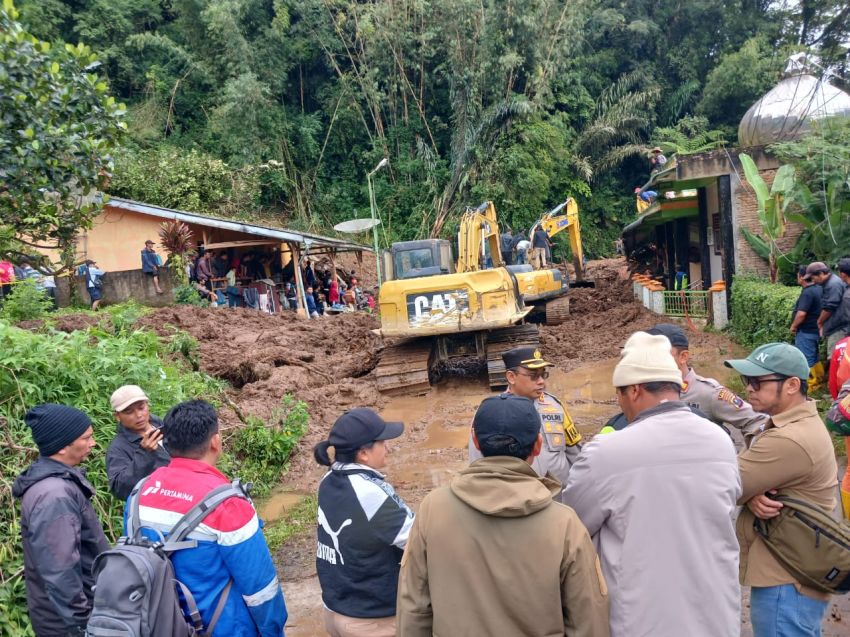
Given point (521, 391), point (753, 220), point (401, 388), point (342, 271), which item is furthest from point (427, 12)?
point (521, 391)

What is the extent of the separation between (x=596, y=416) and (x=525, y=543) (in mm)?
7588

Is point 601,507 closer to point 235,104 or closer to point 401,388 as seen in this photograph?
point 401,388

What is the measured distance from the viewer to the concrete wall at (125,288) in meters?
15.6

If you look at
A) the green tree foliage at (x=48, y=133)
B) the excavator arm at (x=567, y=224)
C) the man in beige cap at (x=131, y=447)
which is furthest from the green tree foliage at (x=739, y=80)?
the man in beige cap at (x=131, y=447)

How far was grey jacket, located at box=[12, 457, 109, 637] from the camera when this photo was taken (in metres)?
2.95

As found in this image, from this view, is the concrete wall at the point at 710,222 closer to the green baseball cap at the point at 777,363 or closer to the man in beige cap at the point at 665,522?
the green baseball cap at the point at 777,363

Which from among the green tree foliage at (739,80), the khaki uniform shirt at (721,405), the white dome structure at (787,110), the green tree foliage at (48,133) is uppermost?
the green tree foliage at (739,80)

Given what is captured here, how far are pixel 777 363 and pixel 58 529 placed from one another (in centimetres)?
303

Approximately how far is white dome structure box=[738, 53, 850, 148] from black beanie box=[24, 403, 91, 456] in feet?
43.9

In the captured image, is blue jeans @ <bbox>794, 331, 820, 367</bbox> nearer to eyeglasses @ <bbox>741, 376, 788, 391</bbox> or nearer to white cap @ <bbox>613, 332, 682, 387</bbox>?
eyeglasses @ <bbox>741, 376, 788, 391</bbox>

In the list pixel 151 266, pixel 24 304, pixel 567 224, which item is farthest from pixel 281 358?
pixel 567 224

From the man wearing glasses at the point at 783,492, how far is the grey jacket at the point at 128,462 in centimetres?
293

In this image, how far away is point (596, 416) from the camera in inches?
370

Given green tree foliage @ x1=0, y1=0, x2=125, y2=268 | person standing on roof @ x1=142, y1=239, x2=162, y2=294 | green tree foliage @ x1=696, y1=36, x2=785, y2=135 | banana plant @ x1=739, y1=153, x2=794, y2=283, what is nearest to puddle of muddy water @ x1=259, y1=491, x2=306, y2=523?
green tree foliage @ x1=0, y1=0, x2=125, y2=268
